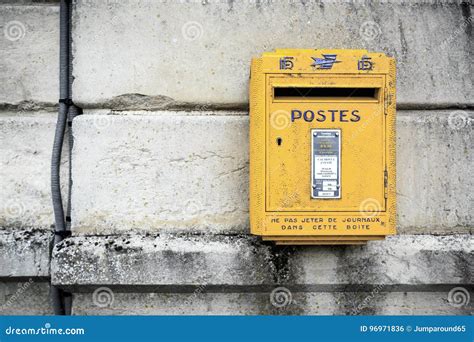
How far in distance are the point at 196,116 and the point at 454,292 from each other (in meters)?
1.46

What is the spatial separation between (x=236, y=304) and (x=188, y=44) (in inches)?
48.5

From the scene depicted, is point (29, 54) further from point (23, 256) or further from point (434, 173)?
point (434, 173)

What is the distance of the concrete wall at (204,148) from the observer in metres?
2.46

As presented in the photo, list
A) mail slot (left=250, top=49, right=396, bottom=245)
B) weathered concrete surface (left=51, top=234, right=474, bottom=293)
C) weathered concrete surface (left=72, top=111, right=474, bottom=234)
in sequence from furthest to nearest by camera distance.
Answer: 1. weathered concrete surface (left=72, top=111, right=474, bottom=234)
2. weathered concrete surface (left=51, top=234, right=474, bottom=293)
3. mail slot (left=250, top=49, right=396, bottom=245)

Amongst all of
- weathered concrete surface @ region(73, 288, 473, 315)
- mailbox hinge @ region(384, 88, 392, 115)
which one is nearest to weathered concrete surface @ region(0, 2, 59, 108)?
weathered concrete surface @ region(73, 288, 473, 315)

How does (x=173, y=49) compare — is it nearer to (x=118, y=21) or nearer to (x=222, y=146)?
(x=118, y=21)

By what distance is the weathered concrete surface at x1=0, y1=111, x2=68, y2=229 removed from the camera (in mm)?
2545

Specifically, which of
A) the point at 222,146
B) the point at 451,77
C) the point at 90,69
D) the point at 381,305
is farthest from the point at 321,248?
the point at 90,69

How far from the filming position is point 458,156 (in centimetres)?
254

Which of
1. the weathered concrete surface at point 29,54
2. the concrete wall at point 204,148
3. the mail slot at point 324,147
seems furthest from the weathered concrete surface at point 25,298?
the mail slot at point 324,147

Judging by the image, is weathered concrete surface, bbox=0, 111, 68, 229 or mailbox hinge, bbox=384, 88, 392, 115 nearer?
mailbox hinge, bbox=384, 88, 392, 115

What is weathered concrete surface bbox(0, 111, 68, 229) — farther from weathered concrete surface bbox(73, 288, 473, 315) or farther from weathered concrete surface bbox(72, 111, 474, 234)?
weathered concrete surface bbox(73, 288, 473, 315)

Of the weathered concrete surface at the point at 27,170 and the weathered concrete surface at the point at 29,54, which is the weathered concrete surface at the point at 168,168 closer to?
the weathered concrete surface at the point at 27,170

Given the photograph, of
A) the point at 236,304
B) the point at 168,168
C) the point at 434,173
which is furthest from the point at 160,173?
the point at 434,173
